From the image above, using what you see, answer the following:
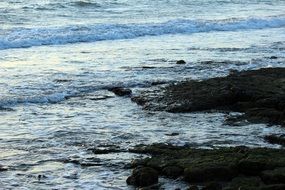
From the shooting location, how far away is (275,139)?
29.3 ft

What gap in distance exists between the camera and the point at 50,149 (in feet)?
28.3

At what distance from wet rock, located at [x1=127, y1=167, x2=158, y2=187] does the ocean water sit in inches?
5.9

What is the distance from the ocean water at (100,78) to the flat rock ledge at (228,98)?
358 millimetres

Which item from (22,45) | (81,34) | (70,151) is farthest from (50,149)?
(81,34)

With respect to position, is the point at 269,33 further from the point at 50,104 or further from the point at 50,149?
the point at 50,149

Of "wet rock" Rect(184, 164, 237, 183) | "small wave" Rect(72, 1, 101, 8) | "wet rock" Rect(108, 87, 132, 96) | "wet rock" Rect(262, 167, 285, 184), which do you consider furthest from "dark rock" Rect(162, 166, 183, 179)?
"small wave" Rect(72, 1, 101, 8)

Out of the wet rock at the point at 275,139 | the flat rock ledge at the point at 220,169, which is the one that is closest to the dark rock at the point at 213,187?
the flat rock ledge at the point at 220,169

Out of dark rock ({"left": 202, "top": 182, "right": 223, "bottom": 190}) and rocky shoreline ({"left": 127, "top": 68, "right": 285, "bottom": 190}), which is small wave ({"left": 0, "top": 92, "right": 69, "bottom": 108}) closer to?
rocky shoreline ({"left": 127, "top": 68, "right": 285, "bottom": 190})

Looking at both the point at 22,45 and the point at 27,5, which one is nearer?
the point at 22,45

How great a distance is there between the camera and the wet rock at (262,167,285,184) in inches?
269

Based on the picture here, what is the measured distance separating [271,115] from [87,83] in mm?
5206

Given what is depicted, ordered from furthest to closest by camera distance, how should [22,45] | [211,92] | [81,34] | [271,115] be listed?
[81,34] < [22,45] < [211,92] < [271,115]

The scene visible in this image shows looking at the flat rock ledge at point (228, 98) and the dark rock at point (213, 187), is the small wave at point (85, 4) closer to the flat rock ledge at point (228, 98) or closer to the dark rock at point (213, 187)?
the flat rock ledge at point (228, 98)

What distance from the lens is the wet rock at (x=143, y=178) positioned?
7.09 m
